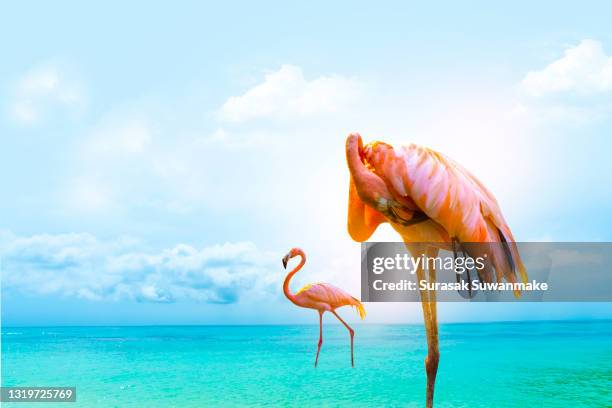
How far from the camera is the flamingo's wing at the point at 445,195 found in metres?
3.13

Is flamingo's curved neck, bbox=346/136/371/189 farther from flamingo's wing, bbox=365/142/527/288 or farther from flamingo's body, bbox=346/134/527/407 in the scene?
flamingo's wing, bbox=365/142/527/288

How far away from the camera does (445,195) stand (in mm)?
3127

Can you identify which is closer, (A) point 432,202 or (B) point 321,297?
(A) point 432,202

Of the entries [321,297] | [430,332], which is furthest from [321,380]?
[430,332]

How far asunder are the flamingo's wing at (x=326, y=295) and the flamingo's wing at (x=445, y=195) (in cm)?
400

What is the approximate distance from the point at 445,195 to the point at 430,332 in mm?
896

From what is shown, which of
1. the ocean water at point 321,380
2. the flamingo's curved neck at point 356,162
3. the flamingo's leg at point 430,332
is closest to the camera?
the flamingo's curved neck at point 356,162

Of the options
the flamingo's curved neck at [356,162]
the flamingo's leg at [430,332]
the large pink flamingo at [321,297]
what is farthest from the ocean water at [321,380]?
the flamingo's curved neck at [356,162]

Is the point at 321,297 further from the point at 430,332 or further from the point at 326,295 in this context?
the point at 430,332

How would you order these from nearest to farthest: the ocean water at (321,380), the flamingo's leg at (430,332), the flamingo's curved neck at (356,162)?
the flamingo's curved neck at (356,162)
the flamingo's leg at (430,332)
the ocean water at (321,380)

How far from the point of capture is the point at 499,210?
3.44m

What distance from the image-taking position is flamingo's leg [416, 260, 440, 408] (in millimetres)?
3469

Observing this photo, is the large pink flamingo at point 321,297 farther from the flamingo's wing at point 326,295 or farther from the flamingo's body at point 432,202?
the flamingo's body at point 432,202

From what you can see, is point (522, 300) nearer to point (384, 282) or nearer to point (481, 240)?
point (481, 240)
